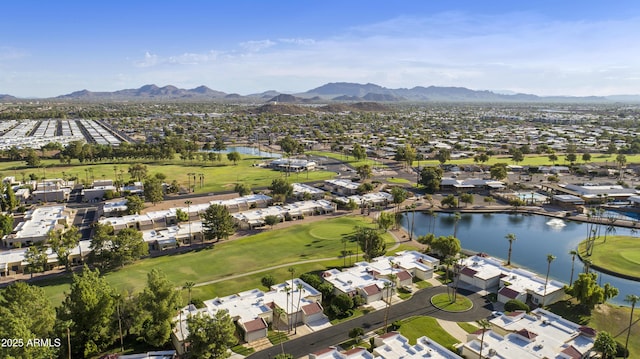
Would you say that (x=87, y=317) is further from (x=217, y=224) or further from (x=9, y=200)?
(x=9, y=200)

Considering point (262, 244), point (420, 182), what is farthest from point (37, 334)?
point (420, 182)

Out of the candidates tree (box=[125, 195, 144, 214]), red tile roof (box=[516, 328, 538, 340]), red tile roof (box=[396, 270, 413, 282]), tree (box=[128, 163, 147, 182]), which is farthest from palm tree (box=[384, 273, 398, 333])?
tree (box=[128, 163, 147, 182])

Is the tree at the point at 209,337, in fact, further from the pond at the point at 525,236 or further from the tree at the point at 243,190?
the tree at the point at 243,190

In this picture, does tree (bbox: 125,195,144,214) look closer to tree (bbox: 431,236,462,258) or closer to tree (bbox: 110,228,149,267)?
tree (bbox: 110,228,149,267)

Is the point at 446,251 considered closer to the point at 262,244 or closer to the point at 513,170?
the point at 262,244

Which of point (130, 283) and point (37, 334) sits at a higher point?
point (37, 334)

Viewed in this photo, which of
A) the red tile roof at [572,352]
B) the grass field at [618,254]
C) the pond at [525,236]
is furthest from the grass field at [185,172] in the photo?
the red tile roof at [572,352]

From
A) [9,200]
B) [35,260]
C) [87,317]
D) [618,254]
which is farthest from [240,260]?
[618,254]
